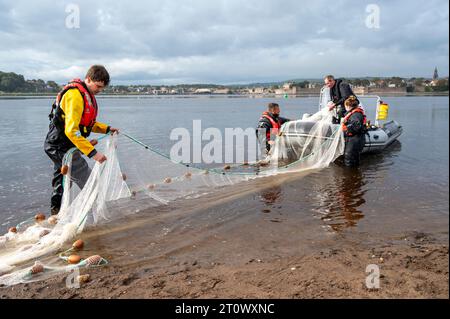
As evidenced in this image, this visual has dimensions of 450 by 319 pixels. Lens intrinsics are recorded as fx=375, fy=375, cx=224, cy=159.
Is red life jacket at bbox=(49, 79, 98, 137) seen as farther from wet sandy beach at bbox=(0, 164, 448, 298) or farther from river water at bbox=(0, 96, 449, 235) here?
river water at bbox=(0, 96, 449, 235)

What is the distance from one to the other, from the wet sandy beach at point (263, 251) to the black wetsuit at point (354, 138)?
3.07 meters

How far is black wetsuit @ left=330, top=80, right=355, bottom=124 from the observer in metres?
11.6

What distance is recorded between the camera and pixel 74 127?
5.18 metres

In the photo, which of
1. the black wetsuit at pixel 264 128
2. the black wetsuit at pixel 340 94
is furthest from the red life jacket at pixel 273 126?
the black wetsuit at pixel 340 94

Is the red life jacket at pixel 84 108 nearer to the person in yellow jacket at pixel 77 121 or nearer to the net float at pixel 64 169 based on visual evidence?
the person in yellow jacket at pixel 77 121

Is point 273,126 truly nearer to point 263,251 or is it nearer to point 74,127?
point 263,251

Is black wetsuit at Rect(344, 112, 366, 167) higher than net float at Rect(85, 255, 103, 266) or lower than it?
higher

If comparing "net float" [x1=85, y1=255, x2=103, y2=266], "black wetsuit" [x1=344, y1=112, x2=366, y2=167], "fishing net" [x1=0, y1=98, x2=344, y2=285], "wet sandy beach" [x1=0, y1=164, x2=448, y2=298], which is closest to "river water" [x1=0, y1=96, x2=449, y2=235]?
"wet sandy beach" [x1=0, y1=164, x2=448, y2=298]

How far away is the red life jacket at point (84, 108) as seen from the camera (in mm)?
5305

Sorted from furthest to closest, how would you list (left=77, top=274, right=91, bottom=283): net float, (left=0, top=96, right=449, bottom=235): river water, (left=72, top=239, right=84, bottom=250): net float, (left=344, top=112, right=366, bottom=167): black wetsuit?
(left=344, top=112, right=366, bottom=167): black wetsuit
(left=0, top=96, right=449, bottom=235): river water
(left=72, top=239, right=84, bottom=250): net float
(left=77, top=274, right=91, bottom=283): net float

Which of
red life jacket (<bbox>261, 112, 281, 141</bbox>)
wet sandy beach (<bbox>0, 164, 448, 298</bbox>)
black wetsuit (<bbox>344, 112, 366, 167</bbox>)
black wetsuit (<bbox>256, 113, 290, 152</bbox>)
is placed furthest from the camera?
black wetsuit (<bbox>256, 113, 290, 152</bbox>)

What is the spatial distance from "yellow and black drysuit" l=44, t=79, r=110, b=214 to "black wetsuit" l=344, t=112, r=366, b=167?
683cm
